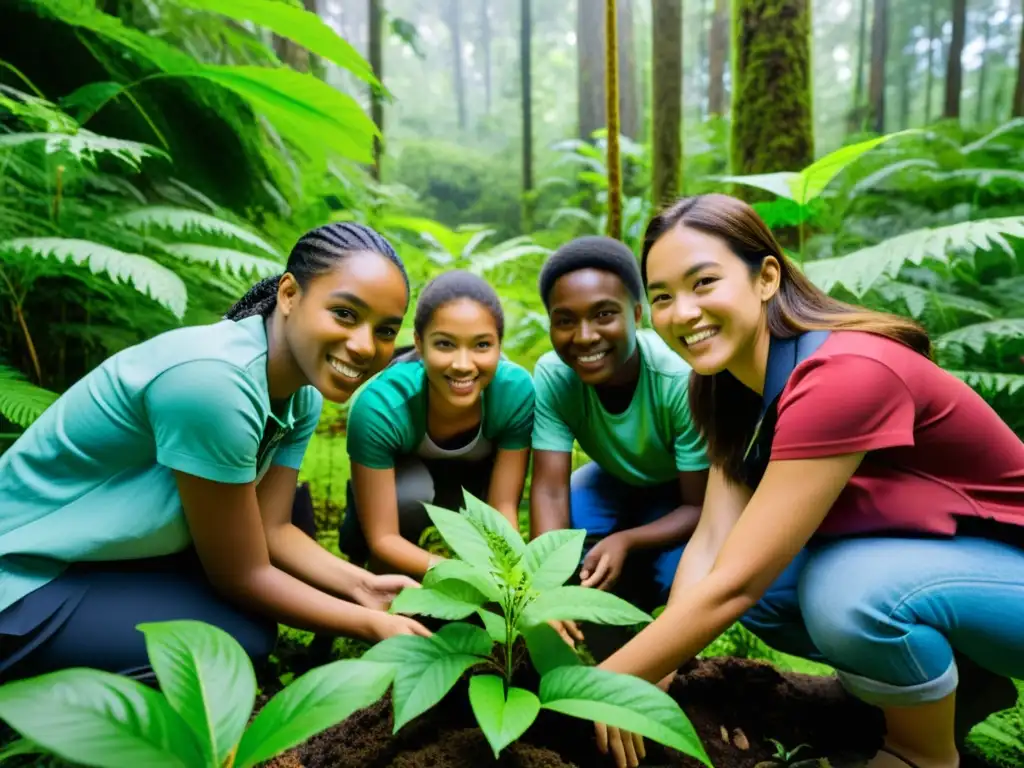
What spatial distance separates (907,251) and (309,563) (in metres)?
2.68

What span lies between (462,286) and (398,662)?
1.21 meters

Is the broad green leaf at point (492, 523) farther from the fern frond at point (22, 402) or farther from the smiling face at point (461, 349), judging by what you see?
the fern frond at point (22, 402)

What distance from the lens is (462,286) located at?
2092mm

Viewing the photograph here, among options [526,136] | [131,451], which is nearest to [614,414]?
[131,451]

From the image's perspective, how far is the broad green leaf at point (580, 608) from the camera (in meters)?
1.22

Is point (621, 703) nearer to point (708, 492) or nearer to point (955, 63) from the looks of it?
point (708, 492)

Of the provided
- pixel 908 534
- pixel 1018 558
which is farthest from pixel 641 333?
pixel 1018 558

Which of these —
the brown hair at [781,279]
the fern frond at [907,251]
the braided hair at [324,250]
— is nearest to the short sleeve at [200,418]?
the braided hair at [324,250]

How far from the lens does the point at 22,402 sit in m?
1.95

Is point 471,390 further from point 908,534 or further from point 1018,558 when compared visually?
point 1018,558

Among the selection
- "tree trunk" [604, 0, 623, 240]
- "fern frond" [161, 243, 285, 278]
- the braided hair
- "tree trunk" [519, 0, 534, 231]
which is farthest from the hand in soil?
"tree trunk" [519, 0, 534, 231]

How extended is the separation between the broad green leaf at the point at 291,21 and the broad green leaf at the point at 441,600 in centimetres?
229

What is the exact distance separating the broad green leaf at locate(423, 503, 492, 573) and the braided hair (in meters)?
0.64

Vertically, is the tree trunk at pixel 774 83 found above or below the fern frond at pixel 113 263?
above
